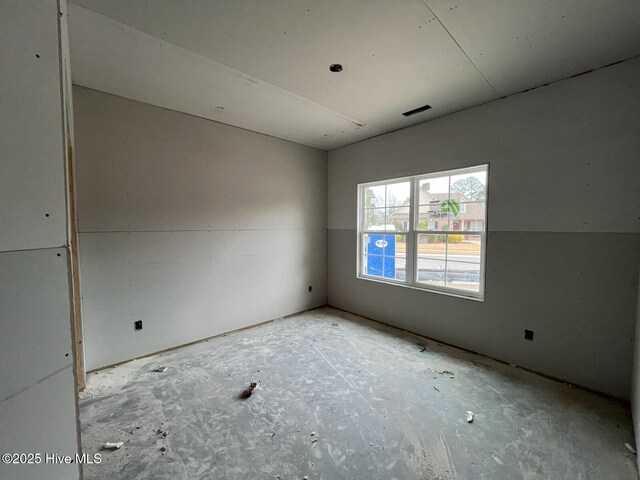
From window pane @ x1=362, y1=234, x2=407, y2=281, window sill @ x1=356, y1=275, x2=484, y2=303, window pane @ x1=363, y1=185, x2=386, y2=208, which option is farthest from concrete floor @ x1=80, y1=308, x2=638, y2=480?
window pane @ x1=363, y1=185, x2=386, y2=208

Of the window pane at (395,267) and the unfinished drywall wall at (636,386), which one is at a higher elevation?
the window pane at (395,267)

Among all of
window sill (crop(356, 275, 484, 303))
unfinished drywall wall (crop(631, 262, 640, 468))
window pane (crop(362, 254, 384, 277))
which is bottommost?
unfinished drywall wall (crop(631, 262, 640, 468))

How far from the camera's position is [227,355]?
9.29 ft

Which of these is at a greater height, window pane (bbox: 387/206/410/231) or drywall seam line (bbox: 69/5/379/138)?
drywall seam line (bbox: 69/5/379/138)

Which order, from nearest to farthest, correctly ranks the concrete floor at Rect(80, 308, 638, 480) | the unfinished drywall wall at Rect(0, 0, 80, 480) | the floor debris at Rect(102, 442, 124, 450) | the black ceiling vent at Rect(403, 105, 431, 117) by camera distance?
the unfinished drywall wall at Rect(0, 0, 80, 480) < the concrete floor at Rect(80, 308, 638, 480) < the floor debris at Rect(102, 442, 124, 450) < the black ceiling vent at Rect(403, 105, 431, 117)

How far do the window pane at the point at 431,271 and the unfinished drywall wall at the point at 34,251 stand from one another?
328 cm

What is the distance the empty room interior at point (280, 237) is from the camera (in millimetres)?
998

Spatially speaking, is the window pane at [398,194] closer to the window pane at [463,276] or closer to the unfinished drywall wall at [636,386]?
the window pane at [463,276]

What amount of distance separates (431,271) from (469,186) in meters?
1.10

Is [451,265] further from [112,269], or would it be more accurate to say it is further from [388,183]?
[112,269]

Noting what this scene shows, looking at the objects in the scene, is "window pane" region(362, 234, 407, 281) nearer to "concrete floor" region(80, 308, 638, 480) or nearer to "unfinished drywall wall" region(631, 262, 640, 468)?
"concrete floor" region(80, 308, 638, 480)

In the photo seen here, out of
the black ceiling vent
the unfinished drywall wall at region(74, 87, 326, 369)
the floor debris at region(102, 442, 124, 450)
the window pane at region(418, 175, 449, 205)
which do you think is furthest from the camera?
the window pane at region(418, 175, 449, 205)

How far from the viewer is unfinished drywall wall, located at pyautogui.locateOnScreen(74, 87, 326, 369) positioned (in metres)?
2.53

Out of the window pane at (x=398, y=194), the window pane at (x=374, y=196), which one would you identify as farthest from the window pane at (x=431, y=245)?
the window pane at (x=374, y=196)
